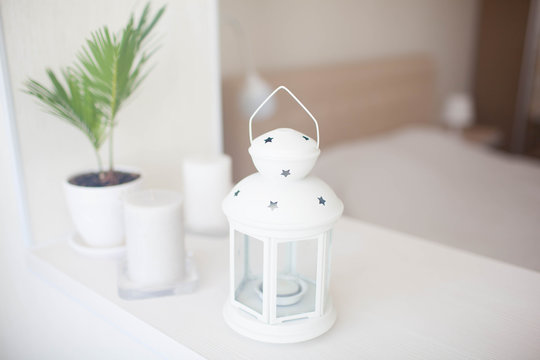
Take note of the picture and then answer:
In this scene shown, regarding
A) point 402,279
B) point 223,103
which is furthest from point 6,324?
point 223,103

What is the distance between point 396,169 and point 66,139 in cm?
147

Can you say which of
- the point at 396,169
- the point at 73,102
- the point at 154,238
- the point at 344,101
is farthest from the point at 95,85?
the point at 344,101

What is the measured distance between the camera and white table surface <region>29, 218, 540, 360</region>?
27.6 inches

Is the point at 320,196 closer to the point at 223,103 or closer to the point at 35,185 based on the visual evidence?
the point at 35,185

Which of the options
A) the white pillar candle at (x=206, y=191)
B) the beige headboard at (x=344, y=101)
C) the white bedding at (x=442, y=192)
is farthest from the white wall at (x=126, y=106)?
the white bedding at (x=442, y=192)

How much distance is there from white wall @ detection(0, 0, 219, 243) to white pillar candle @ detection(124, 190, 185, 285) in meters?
0.22

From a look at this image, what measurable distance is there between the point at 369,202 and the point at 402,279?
1.03m

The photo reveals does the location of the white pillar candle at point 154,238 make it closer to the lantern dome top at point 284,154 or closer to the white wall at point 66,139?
the white wall at point 66,139

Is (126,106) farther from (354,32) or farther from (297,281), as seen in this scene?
(354,32)

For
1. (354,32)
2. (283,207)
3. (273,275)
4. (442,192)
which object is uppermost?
(354,32)

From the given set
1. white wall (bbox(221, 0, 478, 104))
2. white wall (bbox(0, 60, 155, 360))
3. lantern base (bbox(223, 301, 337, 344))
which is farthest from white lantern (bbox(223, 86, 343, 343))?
white wall (bbox(221, 0, 478, 104))

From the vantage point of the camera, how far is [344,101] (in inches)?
102

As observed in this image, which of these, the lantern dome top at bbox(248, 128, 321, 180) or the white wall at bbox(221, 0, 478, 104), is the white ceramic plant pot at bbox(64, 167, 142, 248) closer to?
the lantern dome top at bbox(248, 128, 321, 180)

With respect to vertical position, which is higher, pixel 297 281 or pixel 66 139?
pixel 66 139
